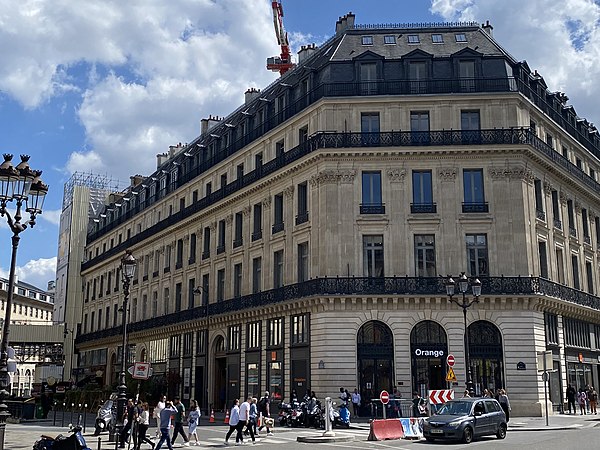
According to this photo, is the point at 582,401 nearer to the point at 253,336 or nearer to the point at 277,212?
the point at 253,336

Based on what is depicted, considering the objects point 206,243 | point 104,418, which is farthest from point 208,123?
point 104,418

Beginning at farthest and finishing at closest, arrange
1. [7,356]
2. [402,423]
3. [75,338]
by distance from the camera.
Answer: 1. [75,338]
2. [402,423]
3. [7,356]

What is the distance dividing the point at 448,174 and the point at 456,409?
51.1ft

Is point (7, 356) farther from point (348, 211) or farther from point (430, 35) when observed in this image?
point (430, 35)

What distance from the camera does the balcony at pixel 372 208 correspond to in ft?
117

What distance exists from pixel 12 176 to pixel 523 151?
27.5 meters

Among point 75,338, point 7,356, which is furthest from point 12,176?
point 75,338

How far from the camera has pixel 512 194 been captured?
35.0 m

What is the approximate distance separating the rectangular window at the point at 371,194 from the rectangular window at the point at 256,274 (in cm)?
892

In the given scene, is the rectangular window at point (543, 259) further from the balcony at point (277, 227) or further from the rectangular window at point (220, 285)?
the rectangular window at point (220, 285)

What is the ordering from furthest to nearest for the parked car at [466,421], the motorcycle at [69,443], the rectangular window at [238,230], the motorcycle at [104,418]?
the rectangular window at [238,230]
the motorcycle at [104,418]
the parked car at [466,421]
the motorcycle at [69,443]

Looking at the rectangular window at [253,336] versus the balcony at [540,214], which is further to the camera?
the rectangular window at [253,336]

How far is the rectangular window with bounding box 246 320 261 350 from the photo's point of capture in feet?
133

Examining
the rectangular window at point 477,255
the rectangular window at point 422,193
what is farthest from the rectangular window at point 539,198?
the rectangular window at point 422,193
